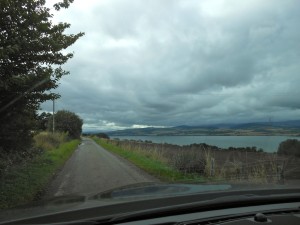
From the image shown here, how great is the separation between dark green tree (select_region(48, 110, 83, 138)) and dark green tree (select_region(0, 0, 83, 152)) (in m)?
67.7

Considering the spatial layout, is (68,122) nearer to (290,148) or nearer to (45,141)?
(45,141)

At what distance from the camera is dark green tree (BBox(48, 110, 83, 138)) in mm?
79688

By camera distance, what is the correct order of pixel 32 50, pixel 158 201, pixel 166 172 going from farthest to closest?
pixel 166 172 → pixel 32 50 → pixel 158 201

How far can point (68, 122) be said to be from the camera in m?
82.1

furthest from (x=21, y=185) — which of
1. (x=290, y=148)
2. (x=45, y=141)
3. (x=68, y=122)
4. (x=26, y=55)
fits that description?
(x=68, y=122)

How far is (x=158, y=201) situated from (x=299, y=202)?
1129 mm

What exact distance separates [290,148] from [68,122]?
6370cm

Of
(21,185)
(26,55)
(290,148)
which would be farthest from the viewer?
(290,148)

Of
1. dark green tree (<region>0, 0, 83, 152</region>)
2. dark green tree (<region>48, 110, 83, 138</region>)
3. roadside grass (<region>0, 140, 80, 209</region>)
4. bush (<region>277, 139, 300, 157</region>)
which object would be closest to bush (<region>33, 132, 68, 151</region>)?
roadside grass (<region>0, 140, 80, 209</region>)

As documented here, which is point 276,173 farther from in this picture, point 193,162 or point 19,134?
point 19,134

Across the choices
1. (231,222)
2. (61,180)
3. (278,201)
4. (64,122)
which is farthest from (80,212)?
(64,122)

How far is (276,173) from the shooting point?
1479cm

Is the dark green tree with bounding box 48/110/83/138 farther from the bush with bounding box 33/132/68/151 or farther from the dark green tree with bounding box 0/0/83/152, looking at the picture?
the dark green tree with bounding box 0/0/83/152

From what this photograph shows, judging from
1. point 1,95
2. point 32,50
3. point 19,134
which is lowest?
point 19,134
